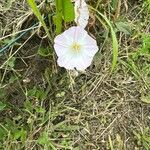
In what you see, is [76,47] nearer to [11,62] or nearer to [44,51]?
[44,51]

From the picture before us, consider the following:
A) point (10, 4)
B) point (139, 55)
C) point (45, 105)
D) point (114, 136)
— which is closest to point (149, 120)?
point (114, 136)

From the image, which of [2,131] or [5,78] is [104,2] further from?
[2,131]

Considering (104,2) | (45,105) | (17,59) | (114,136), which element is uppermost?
(104,2)

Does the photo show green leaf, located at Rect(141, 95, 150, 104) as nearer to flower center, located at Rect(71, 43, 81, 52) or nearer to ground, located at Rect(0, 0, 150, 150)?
ground, located at Rect(0, 0, 150, 150)

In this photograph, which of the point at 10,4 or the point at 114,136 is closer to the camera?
the point at 114,136

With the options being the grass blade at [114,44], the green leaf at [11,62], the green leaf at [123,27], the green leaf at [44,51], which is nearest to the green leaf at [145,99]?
the grass blade at [114,44]

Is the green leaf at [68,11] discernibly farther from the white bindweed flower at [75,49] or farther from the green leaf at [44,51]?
the green leaf at [44,51]

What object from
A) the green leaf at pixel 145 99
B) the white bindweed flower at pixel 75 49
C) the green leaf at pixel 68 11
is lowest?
the green leaf at pixel 145 99
